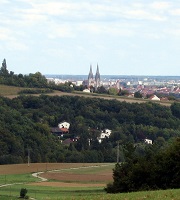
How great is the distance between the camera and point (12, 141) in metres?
75.8

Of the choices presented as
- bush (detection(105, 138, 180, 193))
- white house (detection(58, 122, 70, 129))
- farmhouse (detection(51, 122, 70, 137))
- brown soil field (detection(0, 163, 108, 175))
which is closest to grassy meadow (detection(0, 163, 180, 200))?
brown soil field (detection(0, 163, 108, 175))

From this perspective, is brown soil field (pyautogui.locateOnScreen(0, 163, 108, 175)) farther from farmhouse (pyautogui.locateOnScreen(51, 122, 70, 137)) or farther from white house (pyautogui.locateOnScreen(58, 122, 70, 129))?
white house (pyautogui.locateOnScreen(58, 122, 70, 129))

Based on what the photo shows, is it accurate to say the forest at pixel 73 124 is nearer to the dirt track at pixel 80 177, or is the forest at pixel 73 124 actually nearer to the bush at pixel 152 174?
the dirt track at pixel 80 177

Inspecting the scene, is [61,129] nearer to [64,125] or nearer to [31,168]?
[64,125]

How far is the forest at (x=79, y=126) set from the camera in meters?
74.7

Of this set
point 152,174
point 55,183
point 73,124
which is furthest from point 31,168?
point 73,124

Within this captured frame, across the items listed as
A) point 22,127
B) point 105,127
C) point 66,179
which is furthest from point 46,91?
point 66,179

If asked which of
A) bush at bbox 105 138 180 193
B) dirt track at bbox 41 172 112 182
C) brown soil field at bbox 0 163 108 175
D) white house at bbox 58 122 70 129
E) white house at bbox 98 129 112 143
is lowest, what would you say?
white house at bbox 98 129 112 143

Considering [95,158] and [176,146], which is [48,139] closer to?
[95,158]

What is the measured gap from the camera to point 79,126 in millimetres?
97125

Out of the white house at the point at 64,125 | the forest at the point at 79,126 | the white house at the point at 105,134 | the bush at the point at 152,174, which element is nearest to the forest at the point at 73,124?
the forest at the point at 79,126

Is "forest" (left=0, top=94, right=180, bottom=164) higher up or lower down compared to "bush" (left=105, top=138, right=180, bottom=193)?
lower down

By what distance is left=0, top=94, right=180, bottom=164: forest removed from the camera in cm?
7469

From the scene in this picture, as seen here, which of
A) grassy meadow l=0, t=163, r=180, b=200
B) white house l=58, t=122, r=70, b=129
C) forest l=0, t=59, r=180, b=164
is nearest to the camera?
grassy meadow l=0, t=163, r=180, b=200
